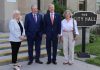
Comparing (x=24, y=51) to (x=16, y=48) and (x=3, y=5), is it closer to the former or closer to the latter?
(x=16, y=48)

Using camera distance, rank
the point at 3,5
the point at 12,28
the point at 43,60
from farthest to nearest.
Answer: the point at 3,5 < the point at 43,60 < the point at 12,28

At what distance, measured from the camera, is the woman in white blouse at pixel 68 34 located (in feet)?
39.5

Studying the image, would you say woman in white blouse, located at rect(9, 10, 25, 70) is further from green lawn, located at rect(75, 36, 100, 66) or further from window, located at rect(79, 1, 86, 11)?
window, located at rect(79, 1, 86, 11)

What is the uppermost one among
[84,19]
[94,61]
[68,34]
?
[84,19]

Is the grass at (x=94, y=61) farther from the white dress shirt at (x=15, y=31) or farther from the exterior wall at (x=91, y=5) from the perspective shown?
the exterior wall at (x=91, y=5)

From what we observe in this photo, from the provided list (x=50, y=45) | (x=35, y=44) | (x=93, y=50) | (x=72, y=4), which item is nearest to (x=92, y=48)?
(x=93, y=50)

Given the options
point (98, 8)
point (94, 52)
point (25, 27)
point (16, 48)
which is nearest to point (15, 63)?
point (16, 48)

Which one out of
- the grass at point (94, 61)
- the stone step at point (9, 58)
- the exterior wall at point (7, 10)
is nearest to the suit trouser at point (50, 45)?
the stone step at point (9, 58)

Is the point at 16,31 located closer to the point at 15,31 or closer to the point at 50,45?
the point at 15,31

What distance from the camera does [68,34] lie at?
12141 mm

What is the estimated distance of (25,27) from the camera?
38.6ft

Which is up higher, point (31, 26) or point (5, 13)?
point (5, 13)

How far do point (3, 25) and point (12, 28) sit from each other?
16.1 feet

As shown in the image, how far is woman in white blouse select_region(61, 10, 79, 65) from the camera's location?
39.5ft
